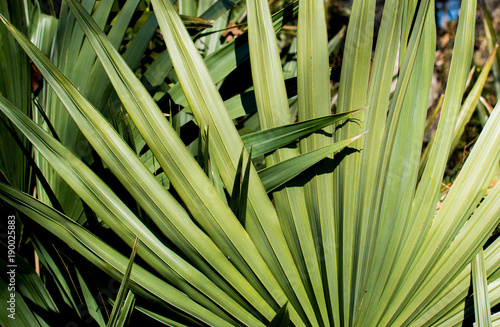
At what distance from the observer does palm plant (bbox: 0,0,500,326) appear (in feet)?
1.93

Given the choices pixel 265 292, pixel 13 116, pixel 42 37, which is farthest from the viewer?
pixel 42 37

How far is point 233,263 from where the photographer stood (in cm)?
64

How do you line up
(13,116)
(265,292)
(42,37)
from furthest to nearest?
1. (42,37)
2. (265,292)
3. (13,116)

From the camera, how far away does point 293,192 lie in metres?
0.70

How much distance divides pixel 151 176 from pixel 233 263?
221mm

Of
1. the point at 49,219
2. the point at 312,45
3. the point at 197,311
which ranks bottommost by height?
the point at 197,311

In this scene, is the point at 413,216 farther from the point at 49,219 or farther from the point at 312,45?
the point at 49,219

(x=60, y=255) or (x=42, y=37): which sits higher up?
(x=42, y=37)

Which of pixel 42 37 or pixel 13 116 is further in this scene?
pixel 42 37

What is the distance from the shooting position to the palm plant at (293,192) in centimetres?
59

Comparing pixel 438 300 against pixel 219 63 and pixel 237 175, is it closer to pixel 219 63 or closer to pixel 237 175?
pixel 237 175

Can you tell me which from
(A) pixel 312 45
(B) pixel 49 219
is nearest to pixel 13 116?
(B) pixel 49 219

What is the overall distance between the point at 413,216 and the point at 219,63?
604 millimetres

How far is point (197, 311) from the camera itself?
63 centimetres
